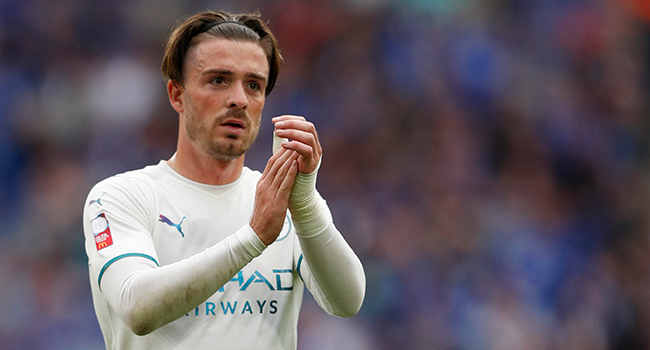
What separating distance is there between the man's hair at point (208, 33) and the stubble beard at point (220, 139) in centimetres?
25

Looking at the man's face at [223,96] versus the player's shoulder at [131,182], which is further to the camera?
the man's face at [223,96]

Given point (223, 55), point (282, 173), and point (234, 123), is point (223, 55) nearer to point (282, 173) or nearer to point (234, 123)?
point (234, 123)

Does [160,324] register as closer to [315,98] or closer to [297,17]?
[315,98]

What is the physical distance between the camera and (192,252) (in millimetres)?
→ 2545

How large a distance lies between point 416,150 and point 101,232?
476 cm

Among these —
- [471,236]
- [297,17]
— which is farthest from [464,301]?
[297,17]

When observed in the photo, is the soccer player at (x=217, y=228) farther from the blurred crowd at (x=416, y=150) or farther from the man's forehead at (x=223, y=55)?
the blurred crowd at (x=416, y=150)

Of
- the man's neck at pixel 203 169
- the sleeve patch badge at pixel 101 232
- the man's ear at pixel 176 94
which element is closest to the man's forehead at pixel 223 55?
the man's ear at pixel 176 94

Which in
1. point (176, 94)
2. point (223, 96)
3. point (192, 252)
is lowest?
point (192, 252)

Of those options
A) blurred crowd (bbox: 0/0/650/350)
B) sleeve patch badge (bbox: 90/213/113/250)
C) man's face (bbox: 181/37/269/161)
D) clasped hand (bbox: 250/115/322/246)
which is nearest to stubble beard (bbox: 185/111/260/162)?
man's face (bbox: 181/37/269/161)

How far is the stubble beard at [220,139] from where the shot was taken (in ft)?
8.71

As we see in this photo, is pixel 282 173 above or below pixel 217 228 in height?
above

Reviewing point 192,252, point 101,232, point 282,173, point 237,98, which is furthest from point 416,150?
point 101,232

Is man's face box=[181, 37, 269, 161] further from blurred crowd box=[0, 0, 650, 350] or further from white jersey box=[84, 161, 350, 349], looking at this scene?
blurred crowd box=[0, 0, 650, 350]
